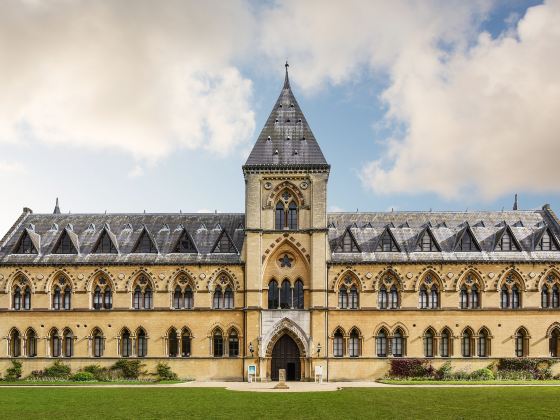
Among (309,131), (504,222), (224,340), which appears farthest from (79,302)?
(504,222)

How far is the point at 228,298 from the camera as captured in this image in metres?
57.2

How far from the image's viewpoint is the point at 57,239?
60000 mm

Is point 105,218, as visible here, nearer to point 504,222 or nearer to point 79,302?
point 79,302

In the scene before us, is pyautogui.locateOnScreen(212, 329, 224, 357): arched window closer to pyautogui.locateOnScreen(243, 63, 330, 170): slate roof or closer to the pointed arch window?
the pointed arch window

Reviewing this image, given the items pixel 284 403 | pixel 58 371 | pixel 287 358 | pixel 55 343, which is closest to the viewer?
pixel 284 403

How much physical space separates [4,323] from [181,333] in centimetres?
1544

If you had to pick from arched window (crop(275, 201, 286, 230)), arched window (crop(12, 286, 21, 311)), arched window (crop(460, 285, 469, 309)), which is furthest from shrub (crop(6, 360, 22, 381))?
arched window (crop(460, 285, 469, 309))

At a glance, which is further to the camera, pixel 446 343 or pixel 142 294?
pixel 142 294

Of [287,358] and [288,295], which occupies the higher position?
[288,295]

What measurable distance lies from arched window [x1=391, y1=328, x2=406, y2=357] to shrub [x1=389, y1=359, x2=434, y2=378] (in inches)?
39.0

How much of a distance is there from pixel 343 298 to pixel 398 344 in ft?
19.7

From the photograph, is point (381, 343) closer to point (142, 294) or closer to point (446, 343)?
point (446, 343)

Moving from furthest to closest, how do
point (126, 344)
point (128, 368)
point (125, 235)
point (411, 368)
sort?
point (125, 235)
point (126, 344)
point (128, 368)
point (411, 368)

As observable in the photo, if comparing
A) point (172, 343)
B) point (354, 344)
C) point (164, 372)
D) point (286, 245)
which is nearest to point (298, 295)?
point (286, 245)
